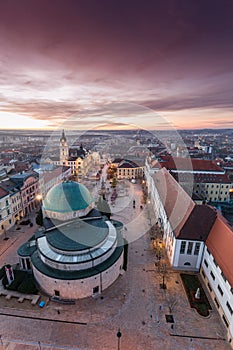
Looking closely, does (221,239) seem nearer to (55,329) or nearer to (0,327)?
(55,329)

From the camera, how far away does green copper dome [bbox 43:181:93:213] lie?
32406mm

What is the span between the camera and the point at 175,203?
1422 inches

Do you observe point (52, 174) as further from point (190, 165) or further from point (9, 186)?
point (190, 165)

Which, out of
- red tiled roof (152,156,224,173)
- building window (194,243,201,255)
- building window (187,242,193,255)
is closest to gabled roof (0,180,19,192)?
building window (187,242,193,255)

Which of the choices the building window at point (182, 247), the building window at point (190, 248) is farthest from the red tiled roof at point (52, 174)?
the building window at point (190, 248)

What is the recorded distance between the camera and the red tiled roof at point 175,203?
3112cm

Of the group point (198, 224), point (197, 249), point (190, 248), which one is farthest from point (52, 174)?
point (197, 249)

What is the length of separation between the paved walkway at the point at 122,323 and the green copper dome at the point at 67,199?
13928 millimetres

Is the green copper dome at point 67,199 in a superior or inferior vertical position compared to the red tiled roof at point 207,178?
superior

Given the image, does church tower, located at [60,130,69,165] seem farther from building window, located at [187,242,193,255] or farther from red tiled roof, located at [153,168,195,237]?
building window, located at [187,242,193,255]

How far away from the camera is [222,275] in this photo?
24250 millimetres

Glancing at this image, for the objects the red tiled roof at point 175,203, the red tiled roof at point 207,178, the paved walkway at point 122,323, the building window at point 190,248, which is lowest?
the paved walkway at point 122,323

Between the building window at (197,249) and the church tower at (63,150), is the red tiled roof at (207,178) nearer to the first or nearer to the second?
the building window at (197,249)

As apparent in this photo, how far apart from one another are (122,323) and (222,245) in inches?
665
